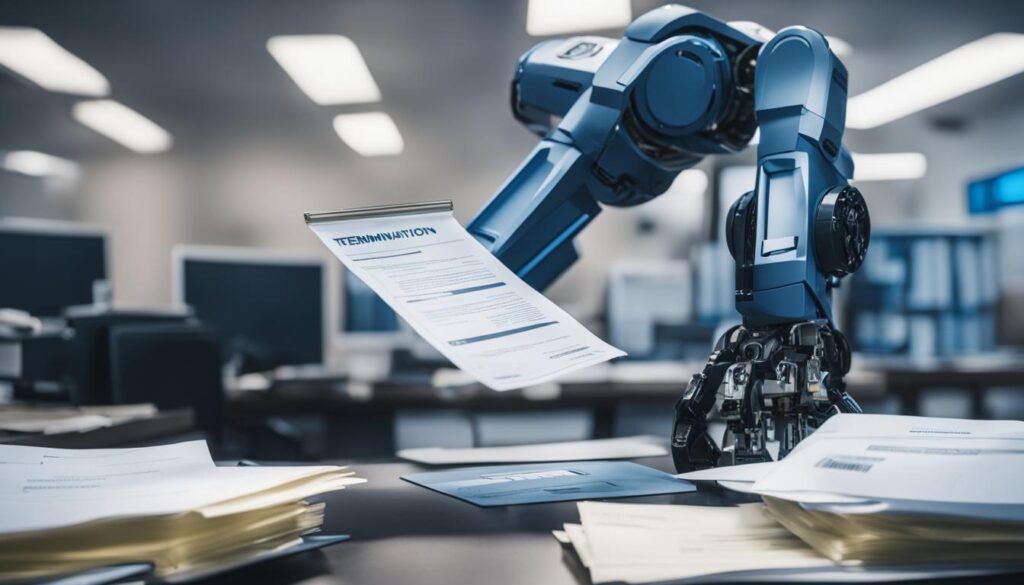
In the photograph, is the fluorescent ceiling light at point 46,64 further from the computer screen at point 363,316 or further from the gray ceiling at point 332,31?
the computer screen at point 363,316

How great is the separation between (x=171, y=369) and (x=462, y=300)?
1.75m

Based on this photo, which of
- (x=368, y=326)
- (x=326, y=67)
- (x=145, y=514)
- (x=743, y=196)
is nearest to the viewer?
(x=145, y=514)

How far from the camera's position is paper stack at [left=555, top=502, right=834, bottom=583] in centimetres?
42

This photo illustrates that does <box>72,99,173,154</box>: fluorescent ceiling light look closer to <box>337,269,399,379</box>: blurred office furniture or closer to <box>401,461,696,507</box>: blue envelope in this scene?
<box>337,269,399,379</box>: blurred office furniture

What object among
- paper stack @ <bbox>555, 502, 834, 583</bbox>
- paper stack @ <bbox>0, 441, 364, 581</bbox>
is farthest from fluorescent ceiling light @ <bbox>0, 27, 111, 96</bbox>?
paper stack @ <bbox>555, 502, 834, 583</bbox>

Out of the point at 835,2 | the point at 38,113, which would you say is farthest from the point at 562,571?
the point at 38,113

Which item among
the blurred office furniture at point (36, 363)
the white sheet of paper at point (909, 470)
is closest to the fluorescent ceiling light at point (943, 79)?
the blurred office furniture at point (36, 363)

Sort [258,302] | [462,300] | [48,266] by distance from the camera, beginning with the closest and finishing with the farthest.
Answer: [462,300], [48,266], [258,302]

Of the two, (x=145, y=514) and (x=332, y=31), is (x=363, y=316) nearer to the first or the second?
(x=332, y=31)

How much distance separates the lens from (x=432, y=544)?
20.4 inches

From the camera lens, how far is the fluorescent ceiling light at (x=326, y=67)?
4.30 meters

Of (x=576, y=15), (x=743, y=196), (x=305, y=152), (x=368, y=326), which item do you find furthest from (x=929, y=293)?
(x=305, y=152)

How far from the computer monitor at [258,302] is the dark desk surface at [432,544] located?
103 inches

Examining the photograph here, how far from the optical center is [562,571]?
1.50ft
